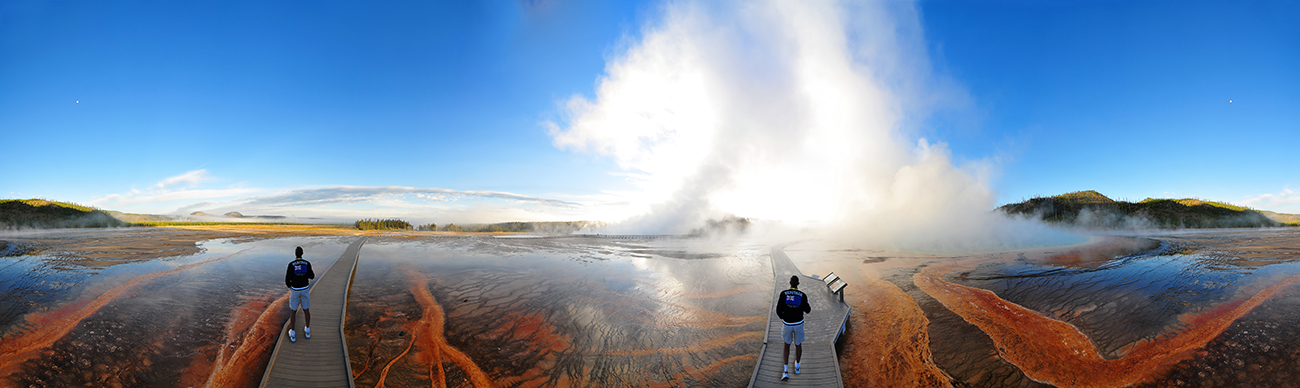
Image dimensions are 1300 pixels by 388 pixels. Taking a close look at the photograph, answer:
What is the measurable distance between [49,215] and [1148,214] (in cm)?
15190

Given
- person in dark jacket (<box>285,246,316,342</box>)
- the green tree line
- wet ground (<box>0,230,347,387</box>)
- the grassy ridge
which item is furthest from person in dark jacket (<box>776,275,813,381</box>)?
the grassy ridge

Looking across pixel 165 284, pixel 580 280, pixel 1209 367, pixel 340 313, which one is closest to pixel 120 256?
pixel 165 284

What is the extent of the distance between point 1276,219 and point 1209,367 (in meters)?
94.6

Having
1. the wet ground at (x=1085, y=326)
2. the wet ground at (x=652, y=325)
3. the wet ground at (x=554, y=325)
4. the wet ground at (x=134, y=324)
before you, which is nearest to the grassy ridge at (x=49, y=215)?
the wet ground at (x=652, y=325)

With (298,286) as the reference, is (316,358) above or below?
below

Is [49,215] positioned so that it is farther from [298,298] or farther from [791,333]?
[791,333]

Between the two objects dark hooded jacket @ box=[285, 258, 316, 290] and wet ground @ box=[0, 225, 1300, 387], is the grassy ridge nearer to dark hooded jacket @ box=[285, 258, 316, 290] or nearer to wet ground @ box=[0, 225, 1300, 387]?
wet ground @ box=[0, 225, 1300, 387]

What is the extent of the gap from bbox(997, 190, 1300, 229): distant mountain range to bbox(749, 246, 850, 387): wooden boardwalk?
252ft

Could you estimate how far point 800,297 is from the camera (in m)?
8.34

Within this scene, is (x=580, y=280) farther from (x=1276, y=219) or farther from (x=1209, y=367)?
(x=1276, y=219)

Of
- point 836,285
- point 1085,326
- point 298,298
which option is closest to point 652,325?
point 836,285

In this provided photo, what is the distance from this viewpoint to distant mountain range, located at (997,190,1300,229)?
192ft

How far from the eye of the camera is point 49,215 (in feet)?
167

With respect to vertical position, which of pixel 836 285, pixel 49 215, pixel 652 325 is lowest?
pixel 652 325
